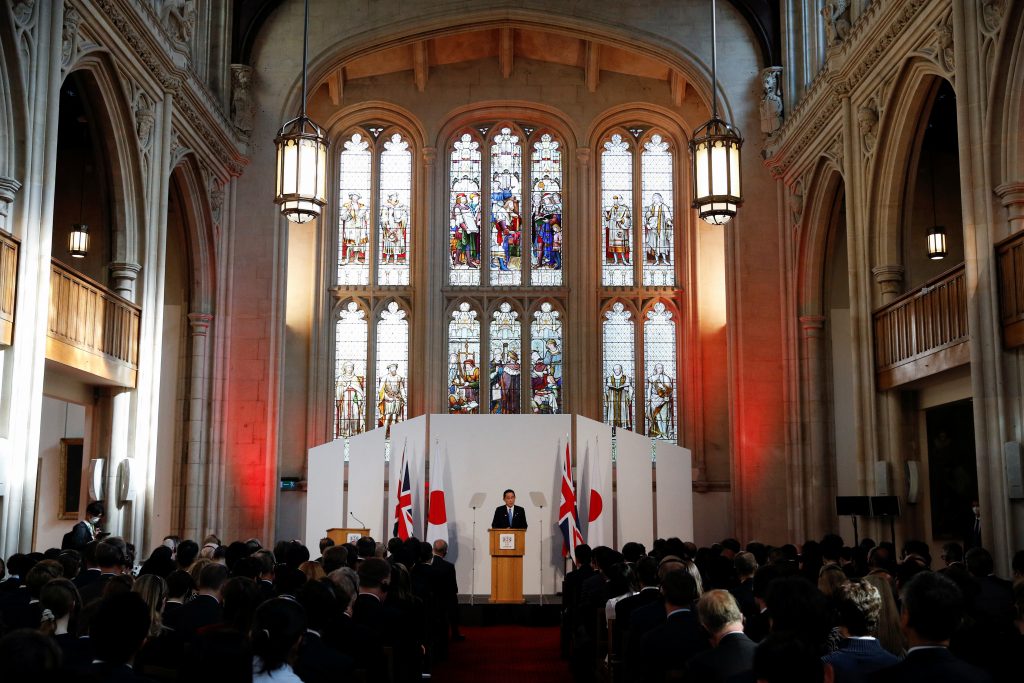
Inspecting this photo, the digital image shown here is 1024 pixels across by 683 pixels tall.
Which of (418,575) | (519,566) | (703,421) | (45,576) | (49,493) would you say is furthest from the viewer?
(703,421)

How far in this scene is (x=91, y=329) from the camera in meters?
12.7

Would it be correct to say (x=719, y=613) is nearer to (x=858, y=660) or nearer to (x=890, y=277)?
(x=858, y=660)

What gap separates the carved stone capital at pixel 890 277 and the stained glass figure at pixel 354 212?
391 inches

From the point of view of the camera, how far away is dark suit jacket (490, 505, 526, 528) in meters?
14.6

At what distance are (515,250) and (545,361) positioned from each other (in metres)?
2.22

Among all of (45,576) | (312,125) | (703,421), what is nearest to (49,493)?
(312,125)

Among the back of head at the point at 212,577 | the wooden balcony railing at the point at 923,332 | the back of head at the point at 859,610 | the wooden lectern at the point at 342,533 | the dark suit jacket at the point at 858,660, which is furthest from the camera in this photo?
the wooden lectern at the point at 342,533

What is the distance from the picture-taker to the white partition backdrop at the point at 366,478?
16031mm

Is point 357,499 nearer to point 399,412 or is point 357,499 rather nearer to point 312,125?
point 399,412

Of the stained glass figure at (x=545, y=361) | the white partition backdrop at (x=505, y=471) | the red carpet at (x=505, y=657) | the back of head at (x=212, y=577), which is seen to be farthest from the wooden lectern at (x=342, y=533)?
the back of head at (x=212, y=577)

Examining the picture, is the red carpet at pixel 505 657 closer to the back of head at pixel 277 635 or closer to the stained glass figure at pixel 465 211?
the back of head at pixel 277 635

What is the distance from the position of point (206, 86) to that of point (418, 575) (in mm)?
9746

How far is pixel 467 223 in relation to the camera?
20812 millimetres

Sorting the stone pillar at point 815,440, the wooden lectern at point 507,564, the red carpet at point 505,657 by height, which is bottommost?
the red carpet at point 505,657
